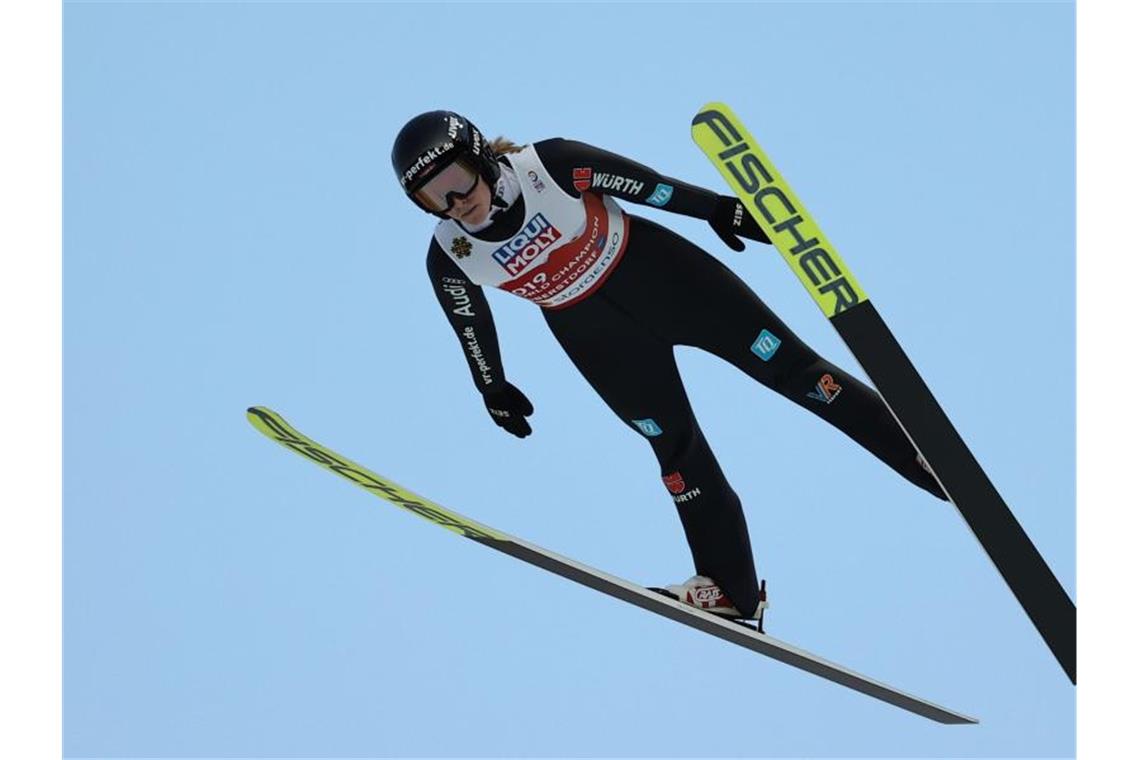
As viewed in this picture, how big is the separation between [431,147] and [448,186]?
157 mm

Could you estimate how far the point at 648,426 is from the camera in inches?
237

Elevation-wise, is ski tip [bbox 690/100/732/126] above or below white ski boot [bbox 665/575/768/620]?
above

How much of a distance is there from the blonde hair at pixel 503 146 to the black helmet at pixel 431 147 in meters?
0.24

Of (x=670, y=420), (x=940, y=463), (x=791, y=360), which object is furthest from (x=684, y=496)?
(x=940, y=463)

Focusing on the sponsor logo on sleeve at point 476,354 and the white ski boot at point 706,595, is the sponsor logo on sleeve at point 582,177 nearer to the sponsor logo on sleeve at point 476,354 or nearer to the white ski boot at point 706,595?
the sponsor logo on sleeve at point 476,354

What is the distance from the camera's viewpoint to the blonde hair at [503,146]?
5750 mm

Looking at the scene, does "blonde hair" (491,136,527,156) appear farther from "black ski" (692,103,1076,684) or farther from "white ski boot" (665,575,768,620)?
"white ski boot" (665,575,768,620)

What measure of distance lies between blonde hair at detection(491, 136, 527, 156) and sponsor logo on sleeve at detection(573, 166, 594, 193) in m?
0.26

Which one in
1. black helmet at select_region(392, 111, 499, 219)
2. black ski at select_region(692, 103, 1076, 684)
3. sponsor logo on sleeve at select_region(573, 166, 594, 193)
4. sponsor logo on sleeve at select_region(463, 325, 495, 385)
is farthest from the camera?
sponsor logo on sleeve at select_region(463, 325, 495, 385)

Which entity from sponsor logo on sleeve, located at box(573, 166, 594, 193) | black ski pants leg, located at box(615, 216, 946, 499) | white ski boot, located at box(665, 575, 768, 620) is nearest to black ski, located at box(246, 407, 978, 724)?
white ski boot, located at box(665, 575, 768, 620)

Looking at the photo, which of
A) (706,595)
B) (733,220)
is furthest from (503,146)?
(706,595)

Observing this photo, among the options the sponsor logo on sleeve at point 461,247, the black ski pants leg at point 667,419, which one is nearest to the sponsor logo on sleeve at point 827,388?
Result: the black ski pants leg at point 667,419

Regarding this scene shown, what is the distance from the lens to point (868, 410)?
5793 mm

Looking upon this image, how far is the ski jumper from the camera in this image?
5688 millimetres
